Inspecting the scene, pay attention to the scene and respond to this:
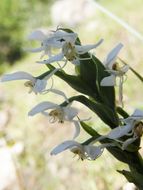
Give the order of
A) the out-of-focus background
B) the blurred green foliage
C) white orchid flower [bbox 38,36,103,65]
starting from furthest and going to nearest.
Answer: the blurred green foliage, the out-of-focus background, white orchid flower [bbox 38,36,103,65]

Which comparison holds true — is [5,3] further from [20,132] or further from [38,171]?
[38,171]

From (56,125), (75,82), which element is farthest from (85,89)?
(56,125)

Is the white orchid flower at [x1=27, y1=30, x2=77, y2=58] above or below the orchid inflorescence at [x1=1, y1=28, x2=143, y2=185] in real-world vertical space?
above

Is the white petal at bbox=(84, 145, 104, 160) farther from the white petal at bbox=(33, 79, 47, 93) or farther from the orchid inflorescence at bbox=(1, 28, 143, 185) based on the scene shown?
the white petal at bbox=(33, 79, 47, 93)

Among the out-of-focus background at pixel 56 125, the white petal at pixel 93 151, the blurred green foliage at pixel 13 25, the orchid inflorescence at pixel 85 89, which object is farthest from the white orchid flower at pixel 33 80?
the blurred green foliage at pixel 13 25

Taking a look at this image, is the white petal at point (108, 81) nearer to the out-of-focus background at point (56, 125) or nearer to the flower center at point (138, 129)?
the flower center at point (138, 129)

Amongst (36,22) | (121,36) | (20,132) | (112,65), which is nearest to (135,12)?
(121,36)

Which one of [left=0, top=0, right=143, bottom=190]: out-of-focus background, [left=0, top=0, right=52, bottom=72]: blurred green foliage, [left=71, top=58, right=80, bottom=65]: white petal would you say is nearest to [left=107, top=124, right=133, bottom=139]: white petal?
[left=71, top=58, right=80, bottom=65]: white petal

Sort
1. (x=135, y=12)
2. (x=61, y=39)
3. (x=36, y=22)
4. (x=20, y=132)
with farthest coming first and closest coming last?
(x=36, y=22) < (x=135, y=12) < (x=20, y=132) < (x=61, y=39)
